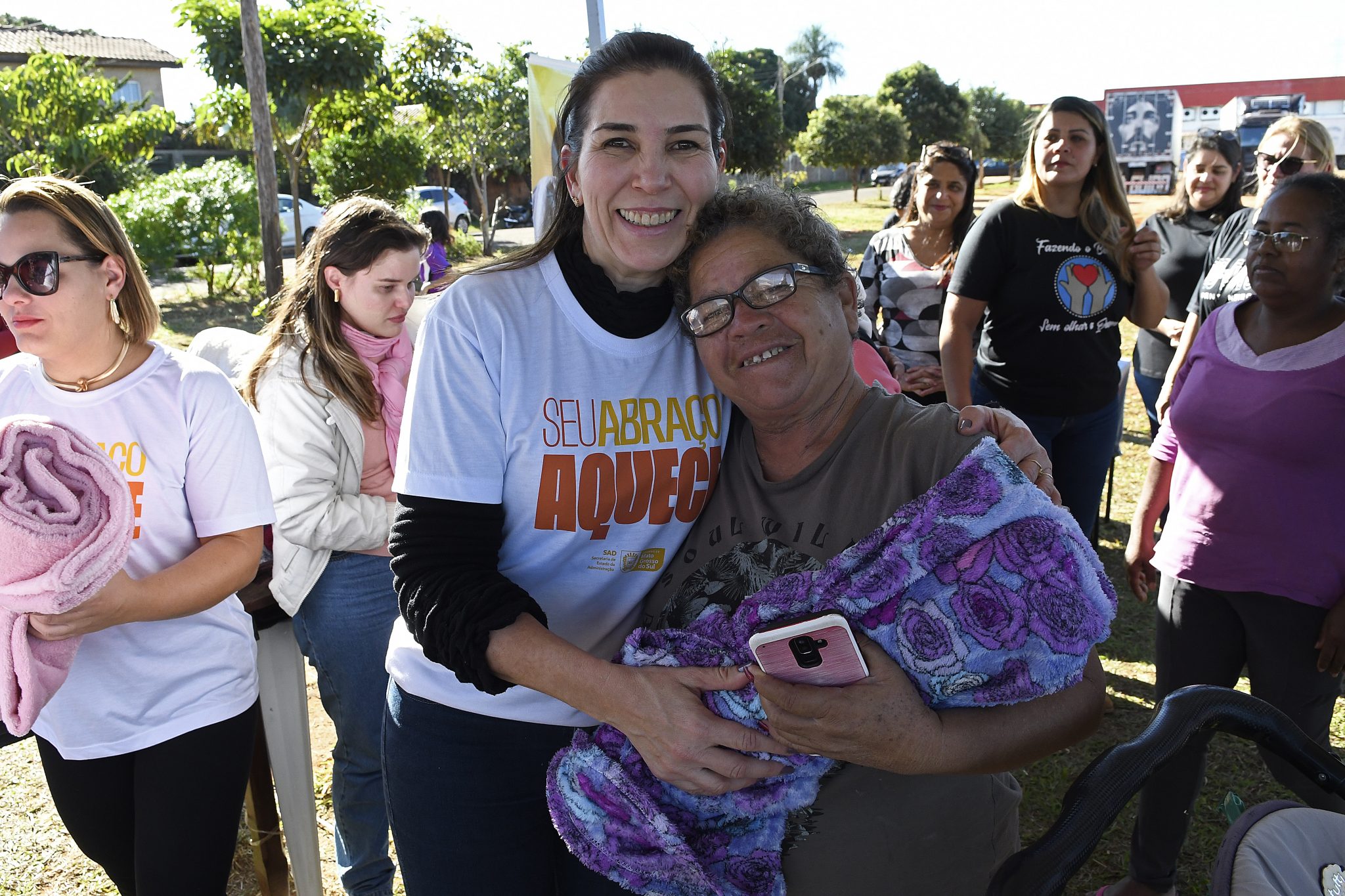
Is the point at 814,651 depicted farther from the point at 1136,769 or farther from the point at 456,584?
the point at 456,584

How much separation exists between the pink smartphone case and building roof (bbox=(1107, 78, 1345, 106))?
62.5 m

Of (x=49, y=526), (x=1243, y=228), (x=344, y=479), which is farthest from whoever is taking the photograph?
(x=1243, y=228)

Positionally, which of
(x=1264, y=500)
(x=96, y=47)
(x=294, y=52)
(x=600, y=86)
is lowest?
(x=1264, y=500)

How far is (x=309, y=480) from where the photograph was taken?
2.75 metres

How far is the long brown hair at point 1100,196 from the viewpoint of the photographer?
3.83 m

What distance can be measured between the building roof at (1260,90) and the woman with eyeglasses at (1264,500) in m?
60.6

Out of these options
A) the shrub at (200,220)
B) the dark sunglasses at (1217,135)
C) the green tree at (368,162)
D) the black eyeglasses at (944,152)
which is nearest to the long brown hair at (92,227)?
the black eyeglasses at (944,152)

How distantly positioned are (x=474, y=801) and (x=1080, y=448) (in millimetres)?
3214

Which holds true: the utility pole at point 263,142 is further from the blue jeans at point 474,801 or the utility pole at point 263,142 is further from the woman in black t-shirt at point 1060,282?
the blue jeans at point 474,801

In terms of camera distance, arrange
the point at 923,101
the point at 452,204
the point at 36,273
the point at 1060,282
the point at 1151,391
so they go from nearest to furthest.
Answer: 1. the point at 36,273
2. the point at 1060,282
3. the point at 1151,391
4. the point at 452,204
5. the point at 923,101

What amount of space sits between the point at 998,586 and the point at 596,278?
90cm

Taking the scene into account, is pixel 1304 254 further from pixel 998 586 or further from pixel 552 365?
pixel 552 365

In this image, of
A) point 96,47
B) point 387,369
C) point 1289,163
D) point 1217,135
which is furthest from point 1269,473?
point 96,47

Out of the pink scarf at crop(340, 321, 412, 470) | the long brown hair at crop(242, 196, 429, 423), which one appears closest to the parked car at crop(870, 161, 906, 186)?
the long brown hair at crop(242, 196, 429, 423)
